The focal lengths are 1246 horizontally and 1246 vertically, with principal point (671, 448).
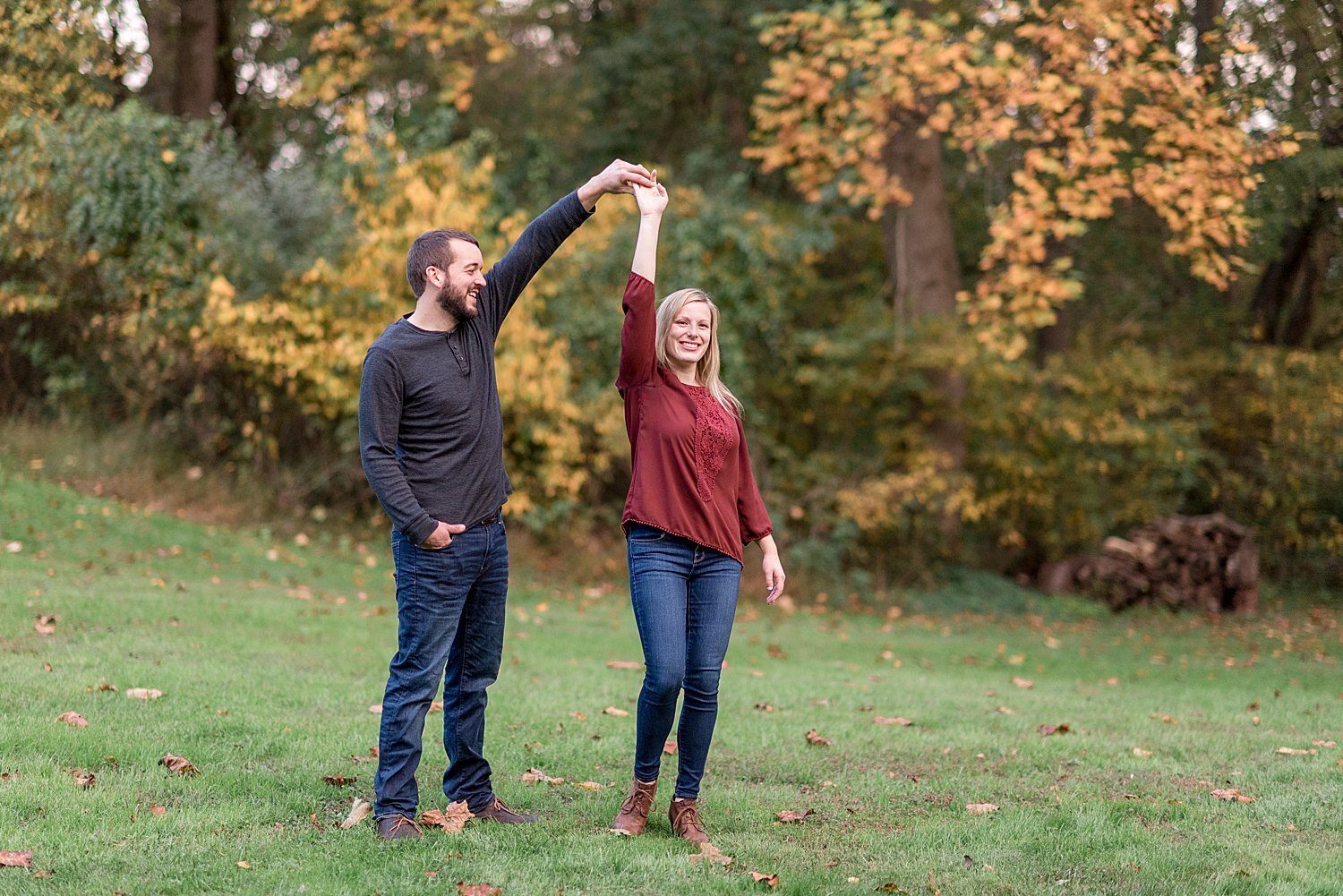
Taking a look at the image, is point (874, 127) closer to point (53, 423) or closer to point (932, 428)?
point (932, 428)

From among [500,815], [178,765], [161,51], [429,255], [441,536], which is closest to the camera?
[441,536]

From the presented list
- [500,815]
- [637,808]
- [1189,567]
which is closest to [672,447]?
[637,808]

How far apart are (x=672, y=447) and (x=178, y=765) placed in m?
2.41

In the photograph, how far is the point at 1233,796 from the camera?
538 centimetres

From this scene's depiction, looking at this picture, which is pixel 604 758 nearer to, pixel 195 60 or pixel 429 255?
pixel 429 255

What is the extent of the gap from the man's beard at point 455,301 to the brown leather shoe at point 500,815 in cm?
185

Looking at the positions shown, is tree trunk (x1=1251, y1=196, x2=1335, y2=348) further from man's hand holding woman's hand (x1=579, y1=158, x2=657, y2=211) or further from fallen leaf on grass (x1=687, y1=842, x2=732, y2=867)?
fallen leaf on grass (x1=687, y1=842, x2=732, y2=867)

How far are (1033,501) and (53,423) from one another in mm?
11682

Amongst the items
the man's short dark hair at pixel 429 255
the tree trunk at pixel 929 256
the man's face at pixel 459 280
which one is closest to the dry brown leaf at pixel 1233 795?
the man's face at pixel 459 280

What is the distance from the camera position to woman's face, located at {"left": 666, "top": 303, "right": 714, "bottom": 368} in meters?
4.59

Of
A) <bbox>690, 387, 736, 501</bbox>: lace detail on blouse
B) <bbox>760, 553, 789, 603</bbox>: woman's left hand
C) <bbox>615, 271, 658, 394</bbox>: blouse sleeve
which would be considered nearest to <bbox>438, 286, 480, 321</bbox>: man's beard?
<bbox>615, 271, 658, 394</bbox>: blouse sleeve

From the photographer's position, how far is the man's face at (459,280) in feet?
14.4

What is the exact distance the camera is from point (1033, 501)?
51.8 feet

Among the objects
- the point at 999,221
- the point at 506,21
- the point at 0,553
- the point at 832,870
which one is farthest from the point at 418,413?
the point at 506,21
